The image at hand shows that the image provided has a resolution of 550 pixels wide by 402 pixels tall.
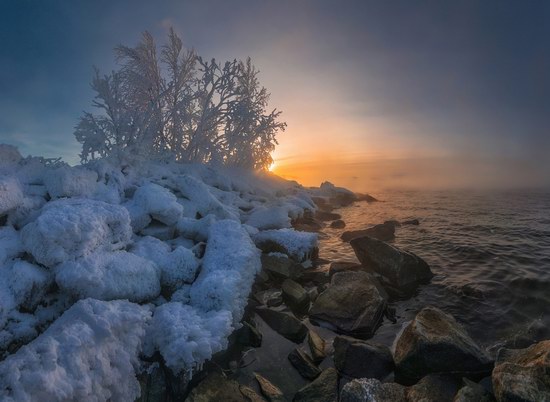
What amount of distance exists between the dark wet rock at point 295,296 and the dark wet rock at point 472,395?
3257mm

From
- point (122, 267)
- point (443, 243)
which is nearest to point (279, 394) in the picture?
point (122, 267)

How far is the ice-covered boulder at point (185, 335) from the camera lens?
3855 mm

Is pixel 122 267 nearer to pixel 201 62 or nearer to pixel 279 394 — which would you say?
pixel 279 394

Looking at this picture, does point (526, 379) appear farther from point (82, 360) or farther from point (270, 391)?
point (82, 360)

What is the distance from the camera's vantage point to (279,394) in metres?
3.98

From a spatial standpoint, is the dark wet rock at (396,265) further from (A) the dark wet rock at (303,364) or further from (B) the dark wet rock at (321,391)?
(B) the dark wet rock at (321,391)

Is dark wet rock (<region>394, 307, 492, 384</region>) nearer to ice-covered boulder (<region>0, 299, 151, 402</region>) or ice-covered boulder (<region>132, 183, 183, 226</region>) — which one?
ice-covered boulder (<region>0, 299, 151, 402</region>)

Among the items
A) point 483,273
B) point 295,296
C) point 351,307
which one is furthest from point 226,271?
point 483,273

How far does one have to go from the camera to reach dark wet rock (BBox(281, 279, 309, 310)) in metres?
6.32

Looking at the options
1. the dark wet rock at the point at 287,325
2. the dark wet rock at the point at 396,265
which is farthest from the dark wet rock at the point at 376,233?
the dark wet rock at the point at 287,325

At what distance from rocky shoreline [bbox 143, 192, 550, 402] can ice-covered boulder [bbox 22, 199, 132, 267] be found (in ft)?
A: 8.02

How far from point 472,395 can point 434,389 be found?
42 cm

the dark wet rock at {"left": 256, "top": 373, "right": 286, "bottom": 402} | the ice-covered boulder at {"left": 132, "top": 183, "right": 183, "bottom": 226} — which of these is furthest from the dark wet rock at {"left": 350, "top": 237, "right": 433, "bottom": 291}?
the ice-covered boulder at {"left": 132, "top": 183, "right": 183, "bottom": 226}

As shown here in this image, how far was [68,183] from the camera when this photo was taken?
7.53m
